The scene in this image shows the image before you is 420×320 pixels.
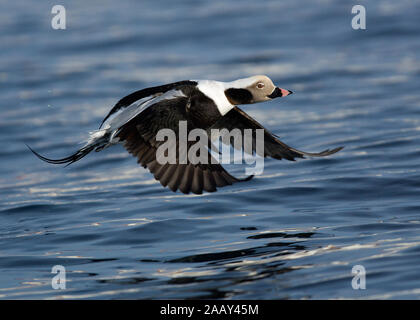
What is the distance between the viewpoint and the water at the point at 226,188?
469 centimetres

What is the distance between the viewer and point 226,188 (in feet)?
22.1

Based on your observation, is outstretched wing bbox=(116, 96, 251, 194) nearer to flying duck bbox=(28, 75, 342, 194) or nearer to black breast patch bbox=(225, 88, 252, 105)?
flying duck bbox=(28, 75, 342, 194)

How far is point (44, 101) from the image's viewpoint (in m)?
10.6

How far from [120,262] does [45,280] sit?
0.49m

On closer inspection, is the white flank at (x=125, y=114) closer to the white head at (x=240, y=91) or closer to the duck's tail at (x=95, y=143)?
the duck's tail at (x=95, y=143)

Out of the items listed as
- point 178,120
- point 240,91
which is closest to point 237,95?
point 240,91

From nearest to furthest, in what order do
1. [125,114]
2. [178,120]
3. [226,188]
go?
[178,120], [125,114], [226,188]

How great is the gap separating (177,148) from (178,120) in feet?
0.64

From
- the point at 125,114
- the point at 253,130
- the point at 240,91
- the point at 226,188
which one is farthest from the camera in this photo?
the point at 226,188

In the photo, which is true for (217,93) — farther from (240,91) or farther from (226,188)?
(226,188)

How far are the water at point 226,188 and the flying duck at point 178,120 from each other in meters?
0.50

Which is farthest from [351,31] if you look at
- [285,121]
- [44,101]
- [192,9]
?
[44,101]

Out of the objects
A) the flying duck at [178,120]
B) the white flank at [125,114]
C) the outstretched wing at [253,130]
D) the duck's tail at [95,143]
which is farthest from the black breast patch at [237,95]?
the duck's tail at [95,143]

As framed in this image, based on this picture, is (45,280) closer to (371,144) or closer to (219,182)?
(219,182)
